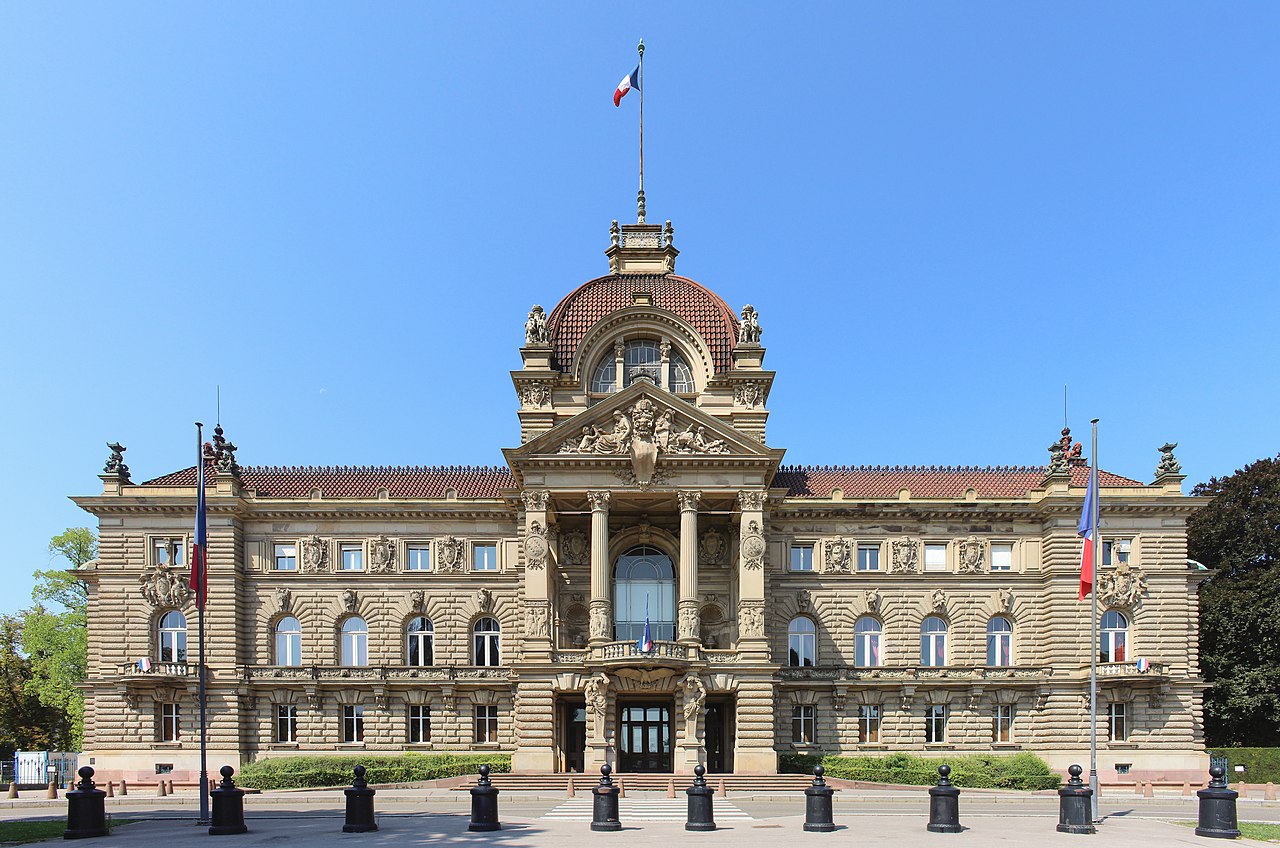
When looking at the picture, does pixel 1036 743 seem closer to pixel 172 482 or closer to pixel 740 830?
pixel 740 830

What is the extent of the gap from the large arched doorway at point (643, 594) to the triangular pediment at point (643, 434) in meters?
7.54

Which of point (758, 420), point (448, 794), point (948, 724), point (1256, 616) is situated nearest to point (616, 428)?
point (758, 420)

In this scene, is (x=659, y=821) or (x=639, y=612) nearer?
(x=659, y=821)

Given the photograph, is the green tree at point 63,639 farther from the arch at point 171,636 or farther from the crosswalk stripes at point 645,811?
the crosswalk stripes at point 645,811

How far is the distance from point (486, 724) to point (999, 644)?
27.0 metres

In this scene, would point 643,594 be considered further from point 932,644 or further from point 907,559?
point 932,644

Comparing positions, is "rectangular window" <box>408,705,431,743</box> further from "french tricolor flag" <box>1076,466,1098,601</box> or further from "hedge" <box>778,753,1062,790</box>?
"french tricolor flag" <box>1076,466,1098,601</box>

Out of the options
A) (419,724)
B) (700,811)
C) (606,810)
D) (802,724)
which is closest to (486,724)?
(419,724)

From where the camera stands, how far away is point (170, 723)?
195 feet

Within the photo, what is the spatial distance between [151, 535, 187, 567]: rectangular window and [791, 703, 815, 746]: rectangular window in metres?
32.3

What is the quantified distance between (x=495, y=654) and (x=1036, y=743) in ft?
92.2

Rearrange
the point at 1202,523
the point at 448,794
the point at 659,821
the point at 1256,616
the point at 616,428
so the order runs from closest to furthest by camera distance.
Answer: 1. the point at 659,821
2. the point at 448,794
3. the point at 616,428
4. the point at 1256,616
5. the point at 1202,523

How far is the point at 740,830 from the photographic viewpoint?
1229 inches

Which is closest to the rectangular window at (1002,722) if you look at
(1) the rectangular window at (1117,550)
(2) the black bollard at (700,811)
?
(1) the rectangular window at (1117,550)
